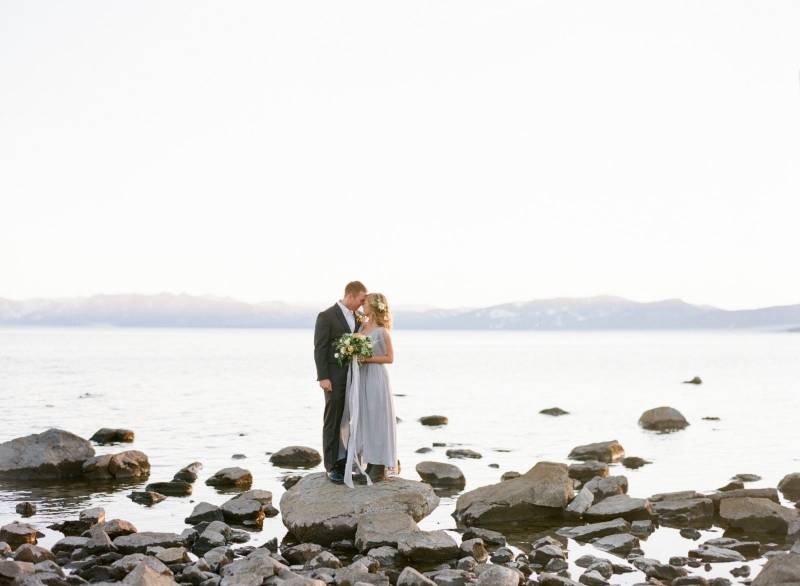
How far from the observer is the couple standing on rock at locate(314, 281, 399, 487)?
16.6 m

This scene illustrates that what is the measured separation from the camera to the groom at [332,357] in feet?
54.4

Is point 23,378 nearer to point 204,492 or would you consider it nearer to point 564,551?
point 204,492

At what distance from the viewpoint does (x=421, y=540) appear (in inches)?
592

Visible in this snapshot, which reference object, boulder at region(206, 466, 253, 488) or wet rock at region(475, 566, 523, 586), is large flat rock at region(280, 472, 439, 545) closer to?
wet rock at region(475, 566, 523, 586)

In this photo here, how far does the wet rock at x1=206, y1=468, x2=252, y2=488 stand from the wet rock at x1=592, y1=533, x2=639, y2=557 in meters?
10.3

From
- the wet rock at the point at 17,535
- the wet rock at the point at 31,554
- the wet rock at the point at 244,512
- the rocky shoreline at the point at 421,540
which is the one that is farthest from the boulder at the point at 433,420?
the wet rock at the point at 31,554

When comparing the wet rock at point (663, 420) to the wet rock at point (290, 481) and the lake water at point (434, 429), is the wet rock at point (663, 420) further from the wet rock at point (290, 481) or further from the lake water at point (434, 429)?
the wet rock at point (290, 481)

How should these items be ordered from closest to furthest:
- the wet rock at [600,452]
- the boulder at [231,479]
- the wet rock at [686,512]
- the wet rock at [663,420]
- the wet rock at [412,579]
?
the wet rock at [412,579]
the wet rock at [686,512]
the boulder at [231,479]
the wet rock at [600,452]
the wet rock at [663,420]

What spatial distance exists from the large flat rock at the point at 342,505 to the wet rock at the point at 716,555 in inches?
184

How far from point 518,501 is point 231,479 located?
8.17 metres

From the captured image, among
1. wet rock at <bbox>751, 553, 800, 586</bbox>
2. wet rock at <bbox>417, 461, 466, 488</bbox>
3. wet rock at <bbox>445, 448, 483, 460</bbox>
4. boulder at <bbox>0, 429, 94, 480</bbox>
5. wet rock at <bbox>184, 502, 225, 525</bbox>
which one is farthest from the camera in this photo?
wet rock at <bbox>445, 448, 483, 460</bbox>

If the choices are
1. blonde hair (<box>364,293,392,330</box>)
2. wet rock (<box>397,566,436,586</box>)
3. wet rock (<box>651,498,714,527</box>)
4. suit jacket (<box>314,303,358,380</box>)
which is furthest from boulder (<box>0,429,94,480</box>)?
wet rock (<box>651,498,714,527</box>)

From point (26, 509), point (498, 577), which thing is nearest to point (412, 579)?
point (498, 577)

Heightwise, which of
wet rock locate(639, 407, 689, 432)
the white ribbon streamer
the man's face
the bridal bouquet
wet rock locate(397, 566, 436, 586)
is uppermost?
the man's face
